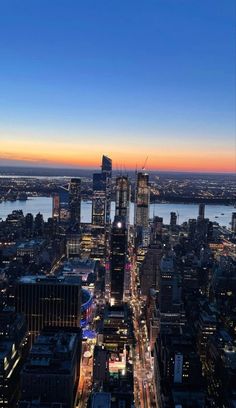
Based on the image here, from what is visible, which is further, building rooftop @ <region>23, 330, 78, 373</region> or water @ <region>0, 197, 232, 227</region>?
water @ <region>0, 197, 232, 227</region>

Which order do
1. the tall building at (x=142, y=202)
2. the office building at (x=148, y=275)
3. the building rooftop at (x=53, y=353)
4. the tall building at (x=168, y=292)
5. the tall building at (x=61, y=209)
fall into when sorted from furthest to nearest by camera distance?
the tall building at (x=61, y=209) → the tall building at (x=142, y=202) → the office building at (x=148, y=275) → the tall building at (x=168, y=292) → the building rooftop at (x=53, y=353)

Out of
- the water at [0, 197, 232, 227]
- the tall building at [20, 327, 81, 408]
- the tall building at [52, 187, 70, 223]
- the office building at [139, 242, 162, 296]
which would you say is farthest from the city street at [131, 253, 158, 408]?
the water at [0, 197, 232, 227]

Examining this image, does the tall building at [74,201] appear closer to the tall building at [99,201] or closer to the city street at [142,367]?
the tall building at [99,201]

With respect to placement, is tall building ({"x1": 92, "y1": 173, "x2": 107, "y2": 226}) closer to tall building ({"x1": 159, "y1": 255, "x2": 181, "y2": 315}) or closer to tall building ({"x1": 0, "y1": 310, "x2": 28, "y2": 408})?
tall building ({"x1": 159, "y1": 255, "x2": 181, "y2": 315})

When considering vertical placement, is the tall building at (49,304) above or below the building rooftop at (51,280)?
below

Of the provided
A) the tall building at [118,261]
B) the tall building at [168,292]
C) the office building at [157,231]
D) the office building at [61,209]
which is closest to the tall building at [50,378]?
the tall building at [168,292]

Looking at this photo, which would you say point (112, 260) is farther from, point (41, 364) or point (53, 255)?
point (41, 364)

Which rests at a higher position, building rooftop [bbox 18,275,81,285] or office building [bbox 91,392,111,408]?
building rooftop [bbox 18,275,81,285]
